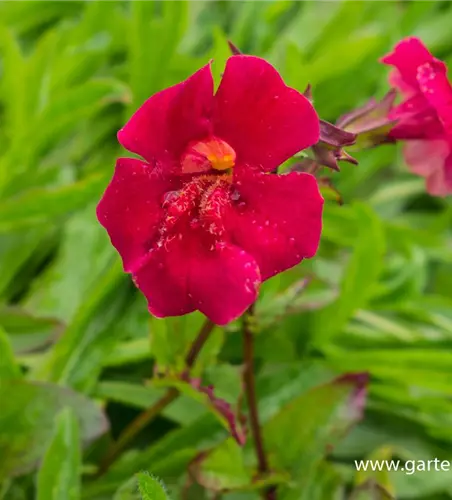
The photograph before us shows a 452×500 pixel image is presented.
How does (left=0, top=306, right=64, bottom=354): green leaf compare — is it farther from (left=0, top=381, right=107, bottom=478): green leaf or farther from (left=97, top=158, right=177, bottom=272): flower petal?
(left=97, top=158, right=177, bottom=272): flower petal

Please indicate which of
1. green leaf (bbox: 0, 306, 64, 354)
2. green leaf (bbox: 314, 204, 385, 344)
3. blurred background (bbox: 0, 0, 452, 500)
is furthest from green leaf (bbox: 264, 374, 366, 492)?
green leaf (bbox: 0, 306, 64, 354)

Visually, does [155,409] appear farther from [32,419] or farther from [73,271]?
[73,271]

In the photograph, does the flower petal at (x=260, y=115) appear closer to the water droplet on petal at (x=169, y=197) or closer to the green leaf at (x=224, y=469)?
the water droplet on petal at (x=169, y=197)

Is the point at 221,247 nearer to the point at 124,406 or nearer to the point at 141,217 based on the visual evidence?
the point at 141,217

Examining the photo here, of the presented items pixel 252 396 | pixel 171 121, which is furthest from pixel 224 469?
pixel 171 121

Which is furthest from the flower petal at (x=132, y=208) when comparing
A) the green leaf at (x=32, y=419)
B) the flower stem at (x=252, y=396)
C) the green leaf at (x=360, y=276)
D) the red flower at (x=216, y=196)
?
the green leaf at (x=360, y=276)
